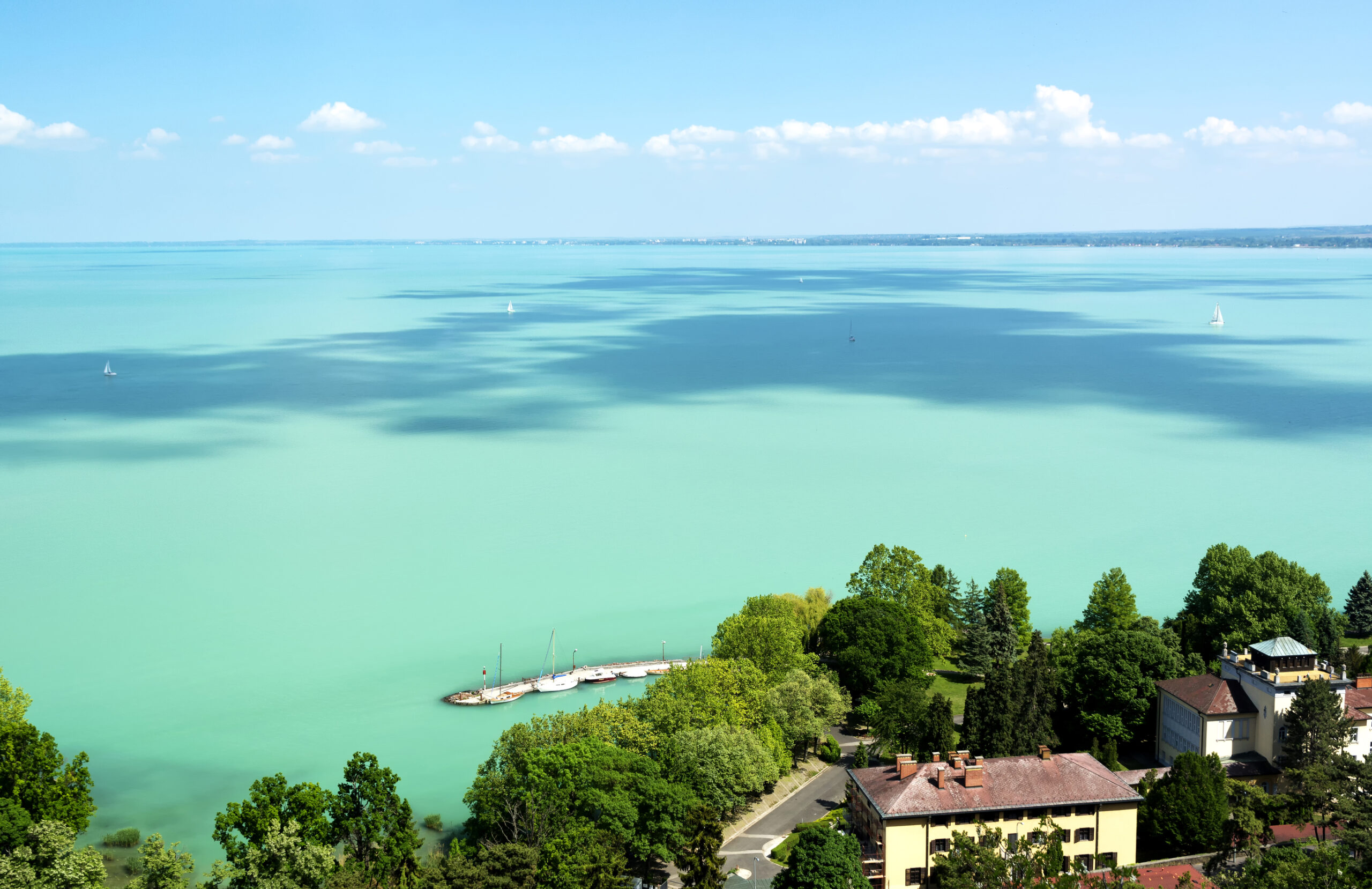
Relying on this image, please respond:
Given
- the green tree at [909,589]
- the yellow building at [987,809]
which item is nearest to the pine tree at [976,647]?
the green tree at [909,589]

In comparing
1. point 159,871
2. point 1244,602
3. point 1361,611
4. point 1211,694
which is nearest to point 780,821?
point 1211,694

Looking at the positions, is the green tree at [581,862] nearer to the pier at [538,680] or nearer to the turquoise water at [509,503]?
the turquoise water at [509,503]

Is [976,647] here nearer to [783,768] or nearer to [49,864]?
[783,768]

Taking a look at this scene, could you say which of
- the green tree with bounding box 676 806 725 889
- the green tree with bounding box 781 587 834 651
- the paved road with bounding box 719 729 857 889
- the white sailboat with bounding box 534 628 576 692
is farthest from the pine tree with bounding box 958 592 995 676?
the green tree with bounding box 676 806 725 889

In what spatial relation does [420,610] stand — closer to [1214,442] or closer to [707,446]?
[707,446]

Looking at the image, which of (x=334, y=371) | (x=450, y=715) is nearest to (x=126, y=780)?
(x=450, y=715)

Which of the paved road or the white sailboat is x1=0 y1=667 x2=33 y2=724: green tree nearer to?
the white sailboat
